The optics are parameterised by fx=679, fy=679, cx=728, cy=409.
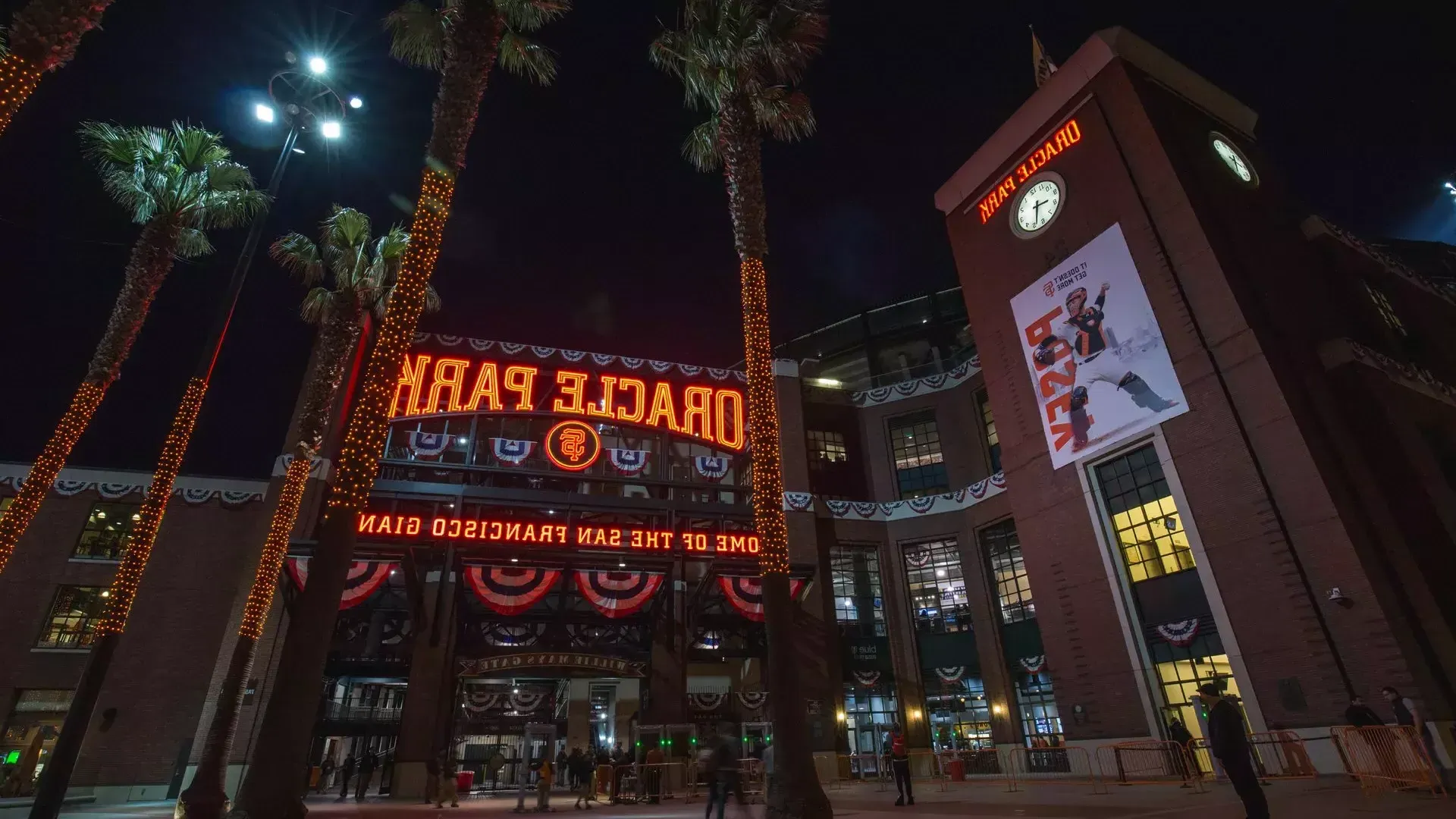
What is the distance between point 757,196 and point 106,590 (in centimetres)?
3165

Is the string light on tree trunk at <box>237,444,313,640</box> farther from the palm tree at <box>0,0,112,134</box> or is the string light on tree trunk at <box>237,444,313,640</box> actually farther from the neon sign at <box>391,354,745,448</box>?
the palm tree at <box>0,0,112,134</box>

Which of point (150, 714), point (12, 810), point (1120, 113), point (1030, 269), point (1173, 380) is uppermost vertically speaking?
point (1120, 113)

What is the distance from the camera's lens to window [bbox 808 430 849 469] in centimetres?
3378

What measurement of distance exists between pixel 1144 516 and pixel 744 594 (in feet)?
45.5

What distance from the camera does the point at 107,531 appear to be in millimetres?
28891

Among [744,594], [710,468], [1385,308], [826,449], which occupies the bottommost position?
[744,594]

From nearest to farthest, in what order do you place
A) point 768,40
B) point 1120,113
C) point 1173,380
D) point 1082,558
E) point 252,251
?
point 768,40
point 252,251
point 1173,380
point 1082,558
point 1120,113

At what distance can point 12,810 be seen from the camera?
1844 cm

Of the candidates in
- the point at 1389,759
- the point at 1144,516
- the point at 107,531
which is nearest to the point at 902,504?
the point at 1144,516

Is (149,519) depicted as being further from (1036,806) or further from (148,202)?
(1036,806)

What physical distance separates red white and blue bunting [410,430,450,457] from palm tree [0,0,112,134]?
61.4 feet

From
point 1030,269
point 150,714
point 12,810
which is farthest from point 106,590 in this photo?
point 1030,269

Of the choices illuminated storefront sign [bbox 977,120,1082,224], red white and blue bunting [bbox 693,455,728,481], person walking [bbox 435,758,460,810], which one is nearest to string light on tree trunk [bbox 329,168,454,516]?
person walking [bbox 435,758,460,810]

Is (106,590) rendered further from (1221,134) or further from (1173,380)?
(1221,134)
